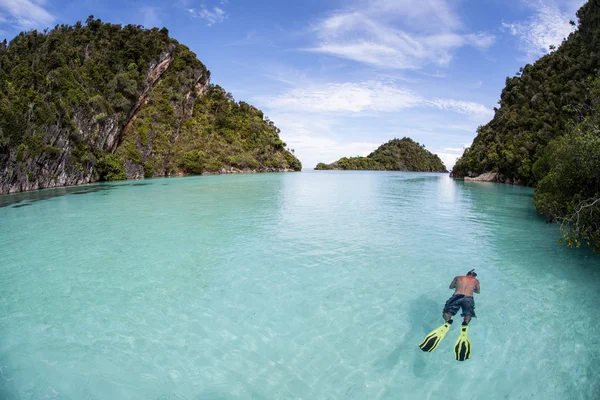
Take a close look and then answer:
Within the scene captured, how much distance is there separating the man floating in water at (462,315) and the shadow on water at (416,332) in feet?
0.79

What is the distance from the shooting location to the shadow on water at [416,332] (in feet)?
19.2

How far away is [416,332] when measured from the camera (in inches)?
269

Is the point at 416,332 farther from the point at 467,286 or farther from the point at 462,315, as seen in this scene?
the point at 467,286

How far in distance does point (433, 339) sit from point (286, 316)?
3.15 m

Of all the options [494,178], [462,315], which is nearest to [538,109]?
[494,178]

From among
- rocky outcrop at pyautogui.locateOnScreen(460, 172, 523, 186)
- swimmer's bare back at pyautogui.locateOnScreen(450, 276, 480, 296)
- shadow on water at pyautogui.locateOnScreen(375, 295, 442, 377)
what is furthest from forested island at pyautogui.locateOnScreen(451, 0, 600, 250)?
shadow on water at pyautogui.locateOnScreen(375, 295, 442, 377)

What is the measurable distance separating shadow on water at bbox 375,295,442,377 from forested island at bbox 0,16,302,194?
3958 cm

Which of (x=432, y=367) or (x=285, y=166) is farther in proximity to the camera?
(x=285, y=166)

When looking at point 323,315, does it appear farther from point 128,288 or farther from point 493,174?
point 493,174

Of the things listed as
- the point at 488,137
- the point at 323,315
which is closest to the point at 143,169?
the point at 323,315

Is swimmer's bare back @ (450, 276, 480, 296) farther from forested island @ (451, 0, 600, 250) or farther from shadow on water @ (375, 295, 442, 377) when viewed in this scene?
forested island @ (451, 0, 600, 250)

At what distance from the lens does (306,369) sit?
5.69 m

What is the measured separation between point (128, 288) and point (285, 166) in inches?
4043

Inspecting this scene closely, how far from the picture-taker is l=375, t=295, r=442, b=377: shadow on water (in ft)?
19.2
